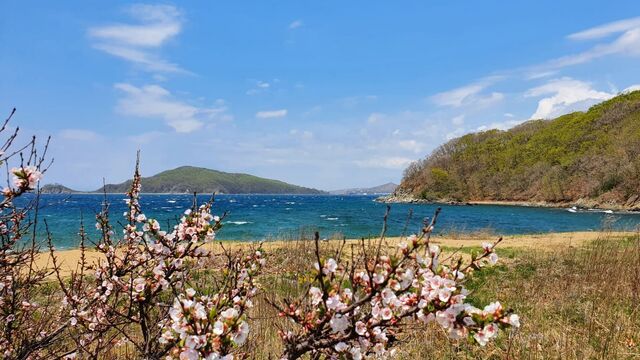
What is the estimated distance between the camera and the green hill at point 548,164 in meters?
64.2

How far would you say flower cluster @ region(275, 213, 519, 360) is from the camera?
187 cm

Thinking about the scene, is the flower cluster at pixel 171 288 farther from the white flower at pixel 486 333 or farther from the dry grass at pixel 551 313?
the white flower at pixel 486 333

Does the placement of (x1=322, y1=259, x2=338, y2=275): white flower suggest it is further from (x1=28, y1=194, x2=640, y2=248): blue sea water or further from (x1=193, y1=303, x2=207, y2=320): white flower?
(x1=28, y1=194, x2=640, y2=248): blue sea water

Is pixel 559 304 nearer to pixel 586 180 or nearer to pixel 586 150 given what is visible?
pixel 586 180

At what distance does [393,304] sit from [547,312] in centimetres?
670

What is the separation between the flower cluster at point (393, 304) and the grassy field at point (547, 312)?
0.18 meters

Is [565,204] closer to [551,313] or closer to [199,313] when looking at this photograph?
[551,313]

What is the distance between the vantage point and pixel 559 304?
24.9 ft

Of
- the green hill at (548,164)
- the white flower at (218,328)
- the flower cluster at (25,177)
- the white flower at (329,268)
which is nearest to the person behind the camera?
the white flower at (218,328)

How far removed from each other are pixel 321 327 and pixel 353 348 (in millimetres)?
327

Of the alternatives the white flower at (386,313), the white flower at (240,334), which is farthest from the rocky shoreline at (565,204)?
the white flower at (240,334)

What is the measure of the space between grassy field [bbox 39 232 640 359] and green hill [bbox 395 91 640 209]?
58.8 meters

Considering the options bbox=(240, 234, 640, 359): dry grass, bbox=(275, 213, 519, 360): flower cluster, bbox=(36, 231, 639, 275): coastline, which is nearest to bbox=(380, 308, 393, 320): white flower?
bbox=(275, 213, 519, 360): flower cluster

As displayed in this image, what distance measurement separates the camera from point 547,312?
23.8 ft
